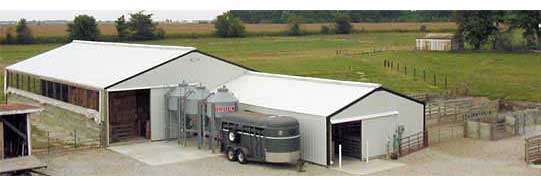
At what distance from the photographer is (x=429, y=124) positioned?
90.6ft

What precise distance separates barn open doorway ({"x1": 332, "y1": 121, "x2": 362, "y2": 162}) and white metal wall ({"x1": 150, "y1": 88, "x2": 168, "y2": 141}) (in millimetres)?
5975

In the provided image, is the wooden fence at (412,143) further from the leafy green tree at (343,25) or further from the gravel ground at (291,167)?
the leafy green tree at (343,25)

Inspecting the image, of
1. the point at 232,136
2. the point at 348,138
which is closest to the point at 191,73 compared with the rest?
the point at 232,136

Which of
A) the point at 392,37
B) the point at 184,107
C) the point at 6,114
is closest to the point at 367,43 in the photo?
the point at 392,37

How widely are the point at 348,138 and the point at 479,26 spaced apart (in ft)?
123

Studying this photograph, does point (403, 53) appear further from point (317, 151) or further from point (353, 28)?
point (317, 151)

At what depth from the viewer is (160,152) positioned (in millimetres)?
22156

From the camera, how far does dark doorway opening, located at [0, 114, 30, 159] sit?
19.8m

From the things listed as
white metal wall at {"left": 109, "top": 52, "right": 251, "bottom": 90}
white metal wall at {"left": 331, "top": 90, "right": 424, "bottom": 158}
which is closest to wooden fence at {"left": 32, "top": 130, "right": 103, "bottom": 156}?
white metal wall at {"left": 109, "top": 52, "right": 251, "bottom": 90}

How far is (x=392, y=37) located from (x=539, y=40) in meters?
23.7

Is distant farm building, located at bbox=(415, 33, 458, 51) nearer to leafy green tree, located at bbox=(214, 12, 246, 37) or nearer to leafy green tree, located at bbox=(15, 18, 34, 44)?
leafy green tree, located at bbox=(214, 12, 246, 37)

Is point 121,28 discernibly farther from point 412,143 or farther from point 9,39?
point 412,143

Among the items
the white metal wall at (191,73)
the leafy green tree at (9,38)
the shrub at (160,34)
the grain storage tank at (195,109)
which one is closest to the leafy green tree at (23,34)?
the leafy green tree at (9,38)

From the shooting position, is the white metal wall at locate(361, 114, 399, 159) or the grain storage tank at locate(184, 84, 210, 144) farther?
the grain storage tank at locate(184, 84, 210, 144)
